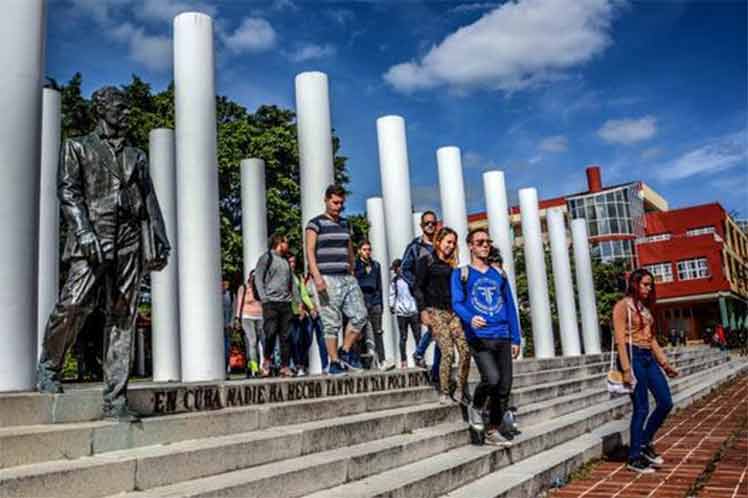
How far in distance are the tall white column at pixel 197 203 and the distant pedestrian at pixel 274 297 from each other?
56 centimetres

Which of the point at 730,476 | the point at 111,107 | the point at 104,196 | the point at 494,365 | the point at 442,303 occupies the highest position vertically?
the point at 111,107

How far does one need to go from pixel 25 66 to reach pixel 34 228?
3.76 ft

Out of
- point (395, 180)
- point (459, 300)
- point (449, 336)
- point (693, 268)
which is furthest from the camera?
point (693, 268)

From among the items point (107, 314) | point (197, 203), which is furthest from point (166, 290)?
point (107, 314)

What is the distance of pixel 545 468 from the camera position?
5750 millimetres

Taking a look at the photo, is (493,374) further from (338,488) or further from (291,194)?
(291,194)

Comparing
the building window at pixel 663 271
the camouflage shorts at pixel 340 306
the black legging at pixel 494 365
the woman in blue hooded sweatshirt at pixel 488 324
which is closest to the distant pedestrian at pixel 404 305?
the camouflage shorts at pixel 340 306

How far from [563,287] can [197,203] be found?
14334mm

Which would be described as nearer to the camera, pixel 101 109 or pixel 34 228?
pixel 101 109

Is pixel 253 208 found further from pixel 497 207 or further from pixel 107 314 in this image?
pixel 107 314

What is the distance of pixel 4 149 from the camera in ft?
14.8

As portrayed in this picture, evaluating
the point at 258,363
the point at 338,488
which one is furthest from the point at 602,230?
the point at 338,488

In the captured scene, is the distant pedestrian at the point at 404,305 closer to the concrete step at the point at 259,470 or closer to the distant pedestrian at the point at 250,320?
the distant pedestrian at the point at 250,320

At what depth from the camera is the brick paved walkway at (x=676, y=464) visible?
18.2ft
